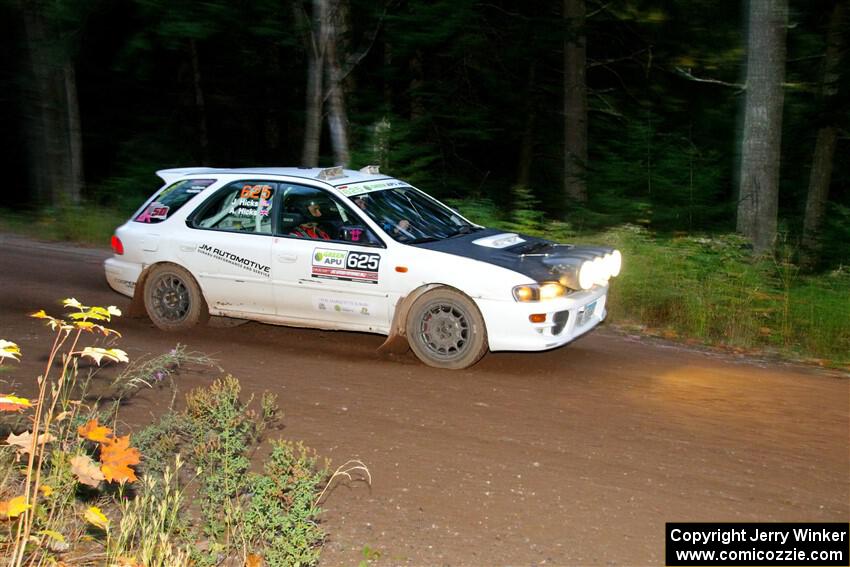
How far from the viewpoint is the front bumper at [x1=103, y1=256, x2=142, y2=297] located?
32.7 ft

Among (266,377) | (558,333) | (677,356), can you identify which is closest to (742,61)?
(677,356)

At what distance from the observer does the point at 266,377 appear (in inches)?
330

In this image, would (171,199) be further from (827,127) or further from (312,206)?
(827,127)

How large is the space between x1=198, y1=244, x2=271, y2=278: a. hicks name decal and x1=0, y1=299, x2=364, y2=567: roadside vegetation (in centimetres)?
279

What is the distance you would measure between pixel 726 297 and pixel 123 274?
6.22m

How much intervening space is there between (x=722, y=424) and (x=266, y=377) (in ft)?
12.0

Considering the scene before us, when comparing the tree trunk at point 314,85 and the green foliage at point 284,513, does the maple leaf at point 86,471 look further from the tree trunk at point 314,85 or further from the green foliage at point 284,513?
the tree trunk at point 314,85

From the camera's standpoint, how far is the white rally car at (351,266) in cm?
836

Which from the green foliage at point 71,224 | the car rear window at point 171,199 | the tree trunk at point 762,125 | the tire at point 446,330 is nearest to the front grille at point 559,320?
the tire at point 446,330

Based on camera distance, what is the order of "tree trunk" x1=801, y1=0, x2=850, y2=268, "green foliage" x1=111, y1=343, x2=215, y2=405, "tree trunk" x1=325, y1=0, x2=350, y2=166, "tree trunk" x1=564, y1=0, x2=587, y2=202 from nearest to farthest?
"green foliage" x1=111, y1=343, x2=215, y2=405
"tree trunk" x1=325, y1=0, x2=350, y2=166
"tree trunk" x1=801, y1=0, x2=850, y2=268
"tree trunk" x1=564, y1=0, x2=587, y2=202

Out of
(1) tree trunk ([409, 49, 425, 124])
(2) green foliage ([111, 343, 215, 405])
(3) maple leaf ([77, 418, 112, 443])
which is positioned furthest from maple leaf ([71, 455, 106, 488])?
(1) tree trunk ([409, 49, 425, 124])

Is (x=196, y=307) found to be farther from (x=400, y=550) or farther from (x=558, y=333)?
(x=400, y=550)

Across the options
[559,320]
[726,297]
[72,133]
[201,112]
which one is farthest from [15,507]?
[201,112]

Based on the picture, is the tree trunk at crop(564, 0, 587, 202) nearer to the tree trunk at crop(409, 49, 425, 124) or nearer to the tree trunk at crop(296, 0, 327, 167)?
the tree trunk at crop(409, 49, 425, 124)
